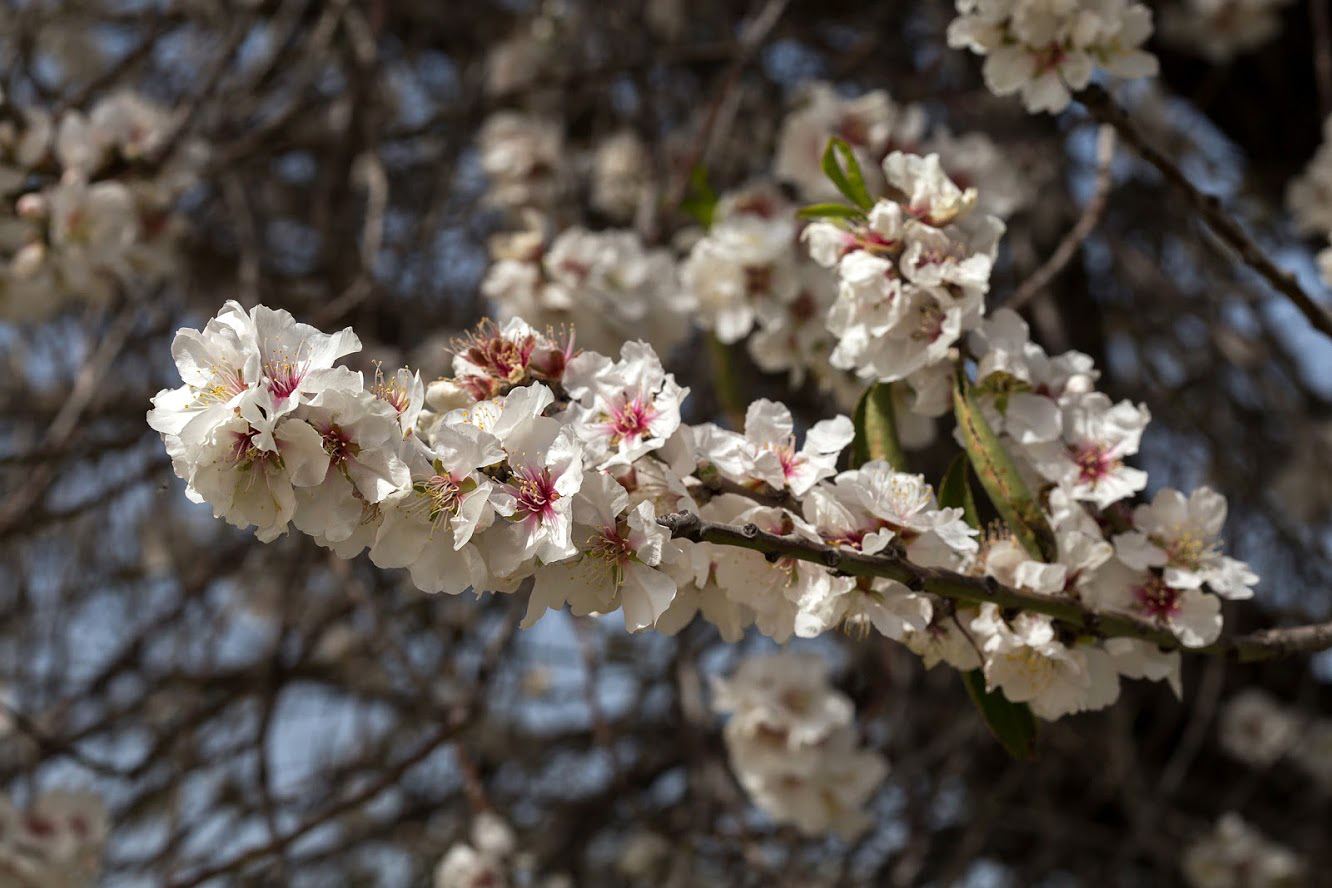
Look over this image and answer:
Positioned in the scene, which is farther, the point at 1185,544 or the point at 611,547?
the point at 1185,544

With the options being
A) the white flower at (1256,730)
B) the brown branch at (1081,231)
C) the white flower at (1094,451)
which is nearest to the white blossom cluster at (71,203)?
the brown branch at (1081,231)

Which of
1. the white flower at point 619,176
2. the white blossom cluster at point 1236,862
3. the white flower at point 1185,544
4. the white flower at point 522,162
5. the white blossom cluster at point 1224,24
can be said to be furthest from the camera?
the white flower at point 619,176

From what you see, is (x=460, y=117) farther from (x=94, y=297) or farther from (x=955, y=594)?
(x=955, y=594)

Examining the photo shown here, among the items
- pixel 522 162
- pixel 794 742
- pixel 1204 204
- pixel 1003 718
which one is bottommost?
pixel 794 742

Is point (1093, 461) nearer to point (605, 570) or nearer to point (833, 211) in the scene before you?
point (833, 211)

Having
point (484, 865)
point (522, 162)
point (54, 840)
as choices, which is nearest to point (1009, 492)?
point (484, 865)

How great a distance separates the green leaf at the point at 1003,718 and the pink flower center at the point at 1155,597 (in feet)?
0.53

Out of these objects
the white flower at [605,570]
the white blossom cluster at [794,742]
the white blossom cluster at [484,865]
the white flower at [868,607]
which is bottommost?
→ the white blossom cluster at [484,865]

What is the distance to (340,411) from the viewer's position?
97 cm

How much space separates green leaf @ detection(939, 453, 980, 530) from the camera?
4.06 feet

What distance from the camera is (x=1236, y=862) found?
321 centimetres

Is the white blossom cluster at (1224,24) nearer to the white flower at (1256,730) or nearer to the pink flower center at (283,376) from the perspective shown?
the white flower at (1256,730)

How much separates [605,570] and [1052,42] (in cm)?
92

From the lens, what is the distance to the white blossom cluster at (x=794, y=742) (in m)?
2.05
